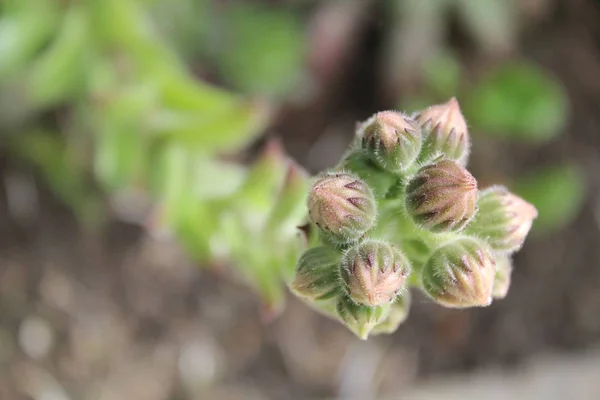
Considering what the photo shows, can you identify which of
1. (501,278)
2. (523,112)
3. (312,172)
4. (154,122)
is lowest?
(312,172)

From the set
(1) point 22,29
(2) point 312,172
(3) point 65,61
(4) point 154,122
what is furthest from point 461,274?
(2) point 312,172

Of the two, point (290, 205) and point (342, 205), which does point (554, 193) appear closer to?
point (290, 205)

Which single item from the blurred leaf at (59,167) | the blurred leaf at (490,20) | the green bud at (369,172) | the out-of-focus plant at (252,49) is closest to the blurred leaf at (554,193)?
the blurred leaf at (490,20)

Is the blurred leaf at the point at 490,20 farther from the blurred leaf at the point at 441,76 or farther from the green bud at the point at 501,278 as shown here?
the green bud at the point at 501,278

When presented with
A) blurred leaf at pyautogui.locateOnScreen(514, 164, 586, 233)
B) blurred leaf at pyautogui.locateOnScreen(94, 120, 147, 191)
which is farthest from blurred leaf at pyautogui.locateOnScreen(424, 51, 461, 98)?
blurred leaf at pyautogui.locateOnScreen(94, 120, 147, 191)

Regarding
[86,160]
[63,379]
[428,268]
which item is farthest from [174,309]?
[428,268]

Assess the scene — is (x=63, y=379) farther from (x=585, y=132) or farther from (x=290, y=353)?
(x=585, y=132)
